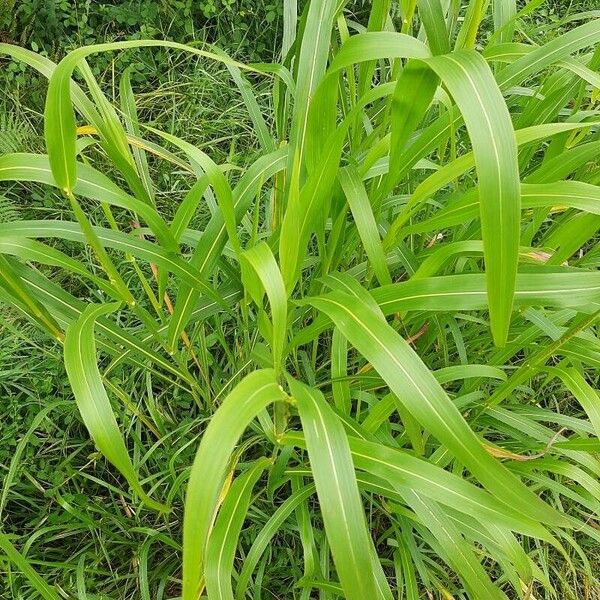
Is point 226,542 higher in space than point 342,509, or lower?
lower

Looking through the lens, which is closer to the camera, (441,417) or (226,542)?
(441,417)

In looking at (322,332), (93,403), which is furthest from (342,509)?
(322,332)

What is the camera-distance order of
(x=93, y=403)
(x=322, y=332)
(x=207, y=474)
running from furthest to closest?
(x=322, y=332), (x=93, y=403), (x=207, y=474)

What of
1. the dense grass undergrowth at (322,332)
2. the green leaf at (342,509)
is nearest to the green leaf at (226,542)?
the dense grass undergrowth at (322,332)

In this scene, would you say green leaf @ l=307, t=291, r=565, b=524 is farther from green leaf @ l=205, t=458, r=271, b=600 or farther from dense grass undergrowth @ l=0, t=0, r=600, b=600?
green leaf @ l=205, t=458, r=271, b=600

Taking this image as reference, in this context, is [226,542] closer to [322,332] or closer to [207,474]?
[207,474]

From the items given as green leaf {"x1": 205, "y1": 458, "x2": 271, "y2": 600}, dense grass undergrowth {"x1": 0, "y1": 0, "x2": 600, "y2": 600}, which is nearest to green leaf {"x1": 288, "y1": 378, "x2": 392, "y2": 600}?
dense grass undergrowth {"x1": 0, "y1": 0, "x2": 600, "y2": 600}

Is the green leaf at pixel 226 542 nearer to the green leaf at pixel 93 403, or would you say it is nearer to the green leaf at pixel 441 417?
the green leaf at pixel 93 403

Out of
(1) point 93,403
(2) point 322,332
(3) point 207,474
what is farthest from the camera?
(2) point 322,332

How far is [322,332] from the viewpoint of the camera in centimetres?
86

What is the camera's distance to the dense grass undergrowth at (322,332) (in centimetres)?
48

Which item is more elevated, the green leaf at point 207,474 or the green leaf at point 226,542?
the green leaf at point 207,474

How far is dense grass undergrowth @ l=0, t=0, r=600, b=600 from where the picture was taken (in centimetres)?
48

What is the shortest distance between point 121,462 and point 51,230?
0.95 ft
